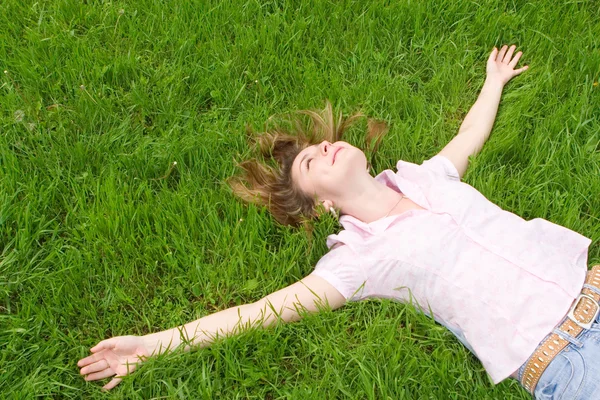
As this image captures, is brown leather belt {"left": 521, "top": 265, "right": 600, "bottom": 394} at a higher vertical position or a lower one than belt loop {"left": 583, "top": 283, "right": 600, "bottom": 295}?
lower

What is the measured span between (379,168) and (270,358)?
4.27 feet

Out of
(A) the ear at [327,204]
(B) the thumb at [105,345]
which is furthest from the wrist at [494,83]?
(B) the thumb at [105,345]

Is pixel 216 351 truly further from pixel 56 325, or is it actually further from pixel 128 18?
pixel 128 18

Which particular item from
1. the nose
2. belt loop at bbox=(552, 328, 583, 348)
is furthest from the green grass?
the nose

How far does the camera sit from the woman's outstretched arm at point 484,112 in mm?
3350

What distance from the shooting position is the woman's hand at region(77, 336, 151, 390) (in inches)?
106

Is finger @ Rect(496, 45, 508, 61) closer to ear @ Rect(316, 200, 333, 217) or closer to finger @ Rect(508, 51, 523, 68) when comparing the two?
finger @ Rect(508, 51, 523, 68)

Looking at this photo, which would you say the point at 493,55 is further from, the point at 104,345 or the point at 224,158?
the point at 104,345

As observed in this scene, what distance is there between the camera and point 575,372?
8.13ft

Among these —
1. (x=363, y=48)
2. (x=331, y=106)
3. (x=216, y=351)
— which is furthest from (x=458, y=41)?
(x=216, y=351)

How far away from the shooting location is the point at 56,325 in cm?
287

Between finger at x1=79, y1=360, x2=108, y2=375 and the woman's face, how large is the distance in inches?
50.1

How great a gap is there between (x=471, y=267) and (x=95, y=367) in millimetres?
1739

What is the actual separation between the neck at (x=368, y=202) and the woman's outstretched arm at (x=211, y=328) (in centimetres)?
42
